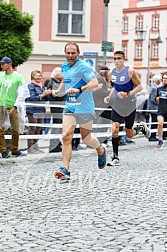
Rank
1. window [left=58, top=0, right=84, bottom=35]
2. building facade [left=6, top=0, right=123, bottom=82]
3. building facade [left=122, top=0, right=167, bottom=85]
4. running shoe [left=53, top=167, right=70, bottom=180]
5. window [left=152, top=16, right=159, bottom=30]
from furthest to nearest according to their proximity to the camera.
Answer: window [left=152, top=16, right=159, bottom=30] → building facade [left=122, top=0, right=167, bottom=85] → window [left=58, top=0, right=84, bottom=35] → building facade [left=6, top=0, right=123, bottom=82] → running shoe [left=53, top=167, right=70, bottom=180]

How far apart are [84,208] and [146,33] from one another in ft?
256

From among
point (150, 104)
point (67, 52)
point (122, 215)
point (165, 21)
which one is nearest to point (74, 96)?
point (67, 52)

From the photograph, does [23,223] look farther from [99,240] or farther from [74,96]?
[74,96]

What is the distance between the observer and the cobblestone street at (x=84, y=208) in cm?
583

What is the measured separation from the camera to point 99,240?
233 inches

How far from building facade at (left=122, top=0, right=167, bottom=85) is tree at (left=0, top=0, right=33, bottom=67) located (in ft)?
182

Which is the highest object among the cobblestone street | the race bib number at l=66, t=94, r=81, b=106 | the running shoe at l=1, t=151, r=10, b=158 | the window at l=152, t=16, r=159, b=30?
the window at l=152, t=16, r=159, b=30

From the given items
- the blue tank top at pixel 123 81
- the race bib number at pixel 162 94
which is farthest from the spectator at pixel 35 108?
the race bib number at pixel 162 94

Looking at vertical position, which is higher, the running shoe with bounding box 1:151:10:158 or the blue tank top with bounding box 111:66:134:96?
the blue tank top with bounding box 111:66:134:96

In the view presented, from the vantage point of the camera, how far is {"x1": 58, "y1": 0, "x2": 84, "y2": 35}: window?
3738cm

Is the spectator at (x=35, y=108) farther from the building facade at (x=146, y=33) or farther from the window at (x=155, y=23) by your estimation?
the window at (x=155, y=23)

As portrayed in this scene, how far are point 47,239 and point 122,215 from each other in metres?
1.35

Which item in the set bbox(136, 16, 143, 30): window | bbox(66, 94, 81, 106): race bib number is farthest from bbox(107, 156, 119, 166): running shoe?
bbox(136, 16, 143, 30): window

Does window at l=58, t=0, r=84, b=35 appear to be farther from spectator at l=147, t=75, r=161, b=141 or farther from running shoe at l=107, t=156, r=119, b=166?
running shoe at l=107, t=156, r=119, b=166
